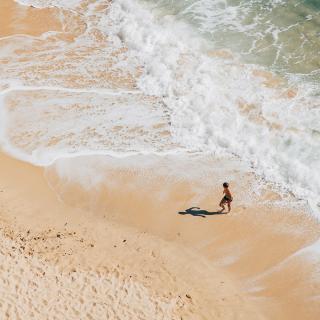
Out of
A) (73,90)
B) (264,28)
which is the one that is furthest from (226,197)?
(264,28)

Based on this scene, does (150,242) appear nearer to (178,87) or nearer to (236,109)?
(236,109)

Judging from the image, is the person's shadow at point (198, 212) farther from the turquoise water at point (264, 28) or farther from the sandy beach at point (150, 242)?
the turquoise water at point (264, 28)

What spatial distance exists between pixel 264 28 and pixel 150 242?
48.0ft

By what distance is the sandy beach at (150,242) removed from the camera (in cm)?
1187

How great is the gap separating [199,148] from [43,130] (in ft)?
19.2

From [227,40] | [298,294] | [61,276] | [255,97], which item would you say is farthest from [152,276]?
[227,40]

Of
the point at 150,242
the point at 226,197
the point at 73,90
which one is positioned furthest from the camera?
the point at 73,90

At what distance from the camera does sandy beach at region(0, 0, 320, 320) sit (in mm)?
11867

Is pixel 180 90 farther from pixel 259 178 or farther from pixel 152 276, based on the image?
pixel 152 276

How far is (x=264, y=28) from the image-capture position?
2412cm

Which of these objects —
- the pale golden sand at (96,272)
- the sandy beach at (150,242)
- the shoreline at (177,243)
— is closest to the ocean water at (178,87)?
the sandy beach at (150,242)

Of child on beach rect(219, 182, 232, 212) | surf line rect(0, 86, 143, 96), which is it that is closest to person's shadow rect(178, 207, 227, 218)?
child on beach rect(219, 182, 232, 212)

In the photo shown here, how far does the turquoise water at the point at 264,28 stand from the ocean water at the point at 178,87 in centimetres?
5

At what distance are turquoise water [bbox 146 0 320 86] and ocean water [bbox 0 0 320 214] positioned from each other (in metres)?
0.05
